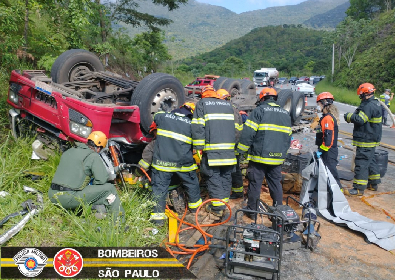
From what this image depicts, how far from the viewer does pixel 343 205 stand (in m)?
4.05

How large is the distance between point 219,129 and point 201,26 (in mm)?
151474

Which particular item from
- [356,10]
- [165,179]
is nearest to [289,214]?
[165,179]

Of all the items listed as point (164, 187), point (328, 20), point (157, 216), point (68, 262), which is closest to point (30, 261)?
point (68, 262)

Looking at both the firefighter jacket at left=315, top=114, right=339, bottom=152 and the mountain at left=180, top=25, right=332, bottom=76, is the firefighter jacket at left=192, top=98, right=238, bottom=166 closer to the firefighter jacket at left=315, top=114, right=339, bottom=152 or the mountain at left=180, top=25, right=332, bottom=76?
the firefighter jacket at left=315, top=114, right=339, bottom=152

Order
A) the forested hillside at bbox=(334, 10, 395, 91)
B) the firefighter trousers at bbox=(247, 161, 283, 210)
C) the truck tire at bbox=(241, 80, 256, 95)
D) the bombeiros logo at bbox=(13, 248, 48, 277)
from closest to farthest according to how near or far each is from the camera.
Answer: the bombeiros logo at bbox=(13, 248, 48, 277) → the firefighter trousers at bbox=(247, 161, 283, 210) → the truck tire at bbox=(241, 80, 256, 95) → the forested hillside at bbox=(334, 10, 395, 91)

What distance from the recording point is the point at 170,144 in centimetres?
375

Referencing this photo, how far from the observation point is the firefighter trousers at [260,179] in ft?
13.0

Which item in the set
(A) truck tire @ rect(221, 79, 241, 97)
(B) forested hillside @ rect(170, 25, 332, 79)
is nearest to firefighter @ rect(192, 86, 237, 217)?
(A) truck tire @ rect(221, 79, 241, 97)

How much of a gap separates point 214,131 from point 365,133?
2541mm

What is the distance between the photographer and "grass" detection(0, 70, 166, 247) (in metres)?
3.01

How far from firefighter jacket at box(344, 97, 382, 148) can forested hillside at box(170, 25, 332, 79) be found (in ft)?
153

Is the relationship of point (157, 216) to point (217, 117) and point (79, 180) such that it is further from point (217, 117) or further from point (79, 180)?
point (217, 117)

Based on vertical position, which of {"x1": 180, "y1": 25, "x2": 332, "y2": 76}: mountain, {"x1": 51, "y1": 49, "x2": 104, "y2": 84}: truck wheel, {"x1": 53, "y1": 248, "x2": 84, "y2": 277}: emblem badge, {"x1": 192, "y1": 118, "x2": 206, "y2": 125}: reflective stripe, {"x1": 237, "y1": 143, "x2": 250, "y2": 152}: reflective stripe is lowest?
{"x1": 53, "y1": 248, "x2": 84, "y2": 277}: emblem badge

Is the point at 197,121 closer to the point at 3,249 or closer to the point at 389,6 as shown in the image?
the point at 3,249
